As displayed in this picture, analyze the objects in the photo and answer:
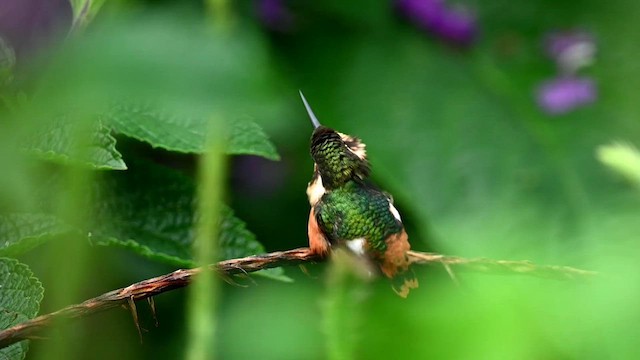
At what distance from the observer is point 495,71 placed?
0.76 m

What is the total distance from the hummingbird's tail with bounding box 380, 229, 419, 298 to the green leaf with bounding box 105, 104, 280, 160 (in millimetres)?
86

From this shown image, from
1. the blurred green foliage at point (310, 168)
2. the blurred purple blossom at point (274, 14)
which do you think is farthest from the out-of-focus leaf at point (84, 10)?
the blurred purple blossom at point (274, 14)

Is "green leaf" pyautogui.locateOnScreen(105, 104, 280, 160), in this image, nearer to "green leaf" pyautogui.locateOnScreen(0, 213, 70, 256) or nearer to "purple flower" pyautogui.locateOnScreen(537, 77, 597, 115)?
"green leaf" pyautogui.locateOnScreen(0, 213, 70, 256)

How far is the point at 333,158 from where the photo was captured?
301 mm

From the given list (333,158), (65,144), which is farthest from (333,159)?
(65,144)

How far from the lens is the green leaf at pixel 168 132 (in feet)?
1.19

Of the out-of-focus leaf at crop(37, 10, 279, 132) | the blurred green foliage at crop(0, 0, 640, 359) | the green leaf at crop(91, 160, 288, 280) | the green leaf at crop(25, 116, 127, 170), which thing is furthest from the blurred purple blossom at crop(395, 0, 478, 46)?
the out-of-focus leaf at crop(37, 10, 279, 132)

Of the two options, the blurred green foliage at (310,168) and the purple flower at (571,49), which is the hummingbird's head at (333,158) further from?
the purple flower at (571,49)

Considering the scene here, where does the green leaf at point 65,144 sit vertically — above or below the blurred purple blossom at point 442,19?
below

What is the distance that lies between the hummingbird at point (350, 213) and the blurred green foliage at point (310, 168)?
0.02 metres

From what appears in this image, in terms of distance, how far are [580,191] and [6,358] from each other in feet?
1.42

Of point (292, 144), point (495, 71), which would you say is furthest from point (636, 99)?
point (292, 144)

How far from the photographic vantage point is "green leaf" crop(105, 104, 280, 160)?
14.3 inches

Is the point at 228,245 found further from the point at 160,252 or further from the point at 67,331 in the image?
the point at 67,331
